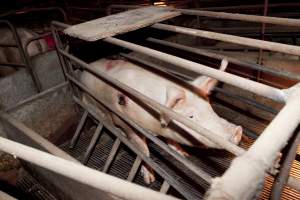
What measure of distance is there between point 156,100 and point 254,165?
1.99 m

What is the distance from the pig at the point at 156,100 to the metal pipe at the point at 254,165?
1.43 metres

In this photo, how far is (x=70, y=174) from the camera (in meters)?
1.03

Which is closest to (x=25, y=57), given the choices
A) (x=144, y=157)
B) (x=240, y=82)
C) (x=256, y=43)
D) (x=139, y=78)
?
(x=139, y=78)

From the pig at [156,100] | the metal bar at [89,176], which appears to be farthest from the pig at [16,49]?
the metal bar at [89,176]

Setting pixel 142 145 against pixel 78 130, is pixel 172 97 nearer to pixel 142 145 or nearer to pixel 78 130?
pixel 142 145

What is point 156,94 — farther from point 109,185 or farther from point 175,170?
point 109,185

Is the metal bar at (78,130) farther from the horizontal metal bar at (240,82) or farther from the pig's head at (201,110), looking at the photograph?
the horizontal metal bar at (240,82)

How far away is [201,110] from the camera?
100 inches

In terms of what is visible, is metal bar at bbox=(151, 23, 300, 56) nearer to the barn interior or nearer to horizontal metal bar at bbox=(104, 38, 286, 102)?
the barn interior

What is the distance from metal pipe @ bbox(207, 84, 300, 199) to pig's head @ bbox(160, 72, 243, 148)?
1435mm

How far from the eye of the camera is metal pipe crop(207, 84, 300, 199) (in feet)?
2.57

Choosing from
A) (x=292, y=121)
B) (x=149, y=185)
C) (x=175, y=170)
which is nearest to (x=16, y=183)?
(x=149, y=185)

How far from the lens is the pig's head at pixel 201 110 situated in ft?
7.97

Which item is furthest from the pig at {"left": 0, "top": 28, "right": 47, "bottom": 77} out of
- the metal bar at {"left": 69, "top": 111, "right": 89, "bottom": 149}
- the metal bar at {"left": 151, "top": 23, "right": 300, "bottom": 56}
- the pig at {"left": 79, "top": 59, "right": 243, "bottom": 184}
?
the metal bar at {"left": 151, "top": 23, "right": 300, "bottom": 56}
